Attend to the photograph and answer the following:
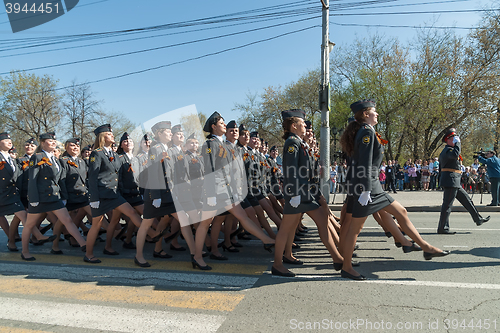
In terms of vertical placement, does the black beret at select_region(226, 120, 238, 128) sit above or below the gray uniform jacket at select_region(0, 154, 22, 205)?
above

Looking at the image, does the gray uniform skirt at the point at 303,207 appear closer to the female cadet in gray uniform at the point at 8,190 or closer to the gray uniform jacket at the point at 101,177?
the gray uniform jacket at the point at 101,177

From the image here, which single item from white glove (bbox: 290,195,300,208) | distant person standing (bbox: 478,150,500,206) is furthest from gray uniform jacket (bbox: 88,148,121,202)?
distant person standing (bbox: 478,150,500,206)

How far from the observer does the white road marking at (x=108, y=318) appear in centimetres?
297

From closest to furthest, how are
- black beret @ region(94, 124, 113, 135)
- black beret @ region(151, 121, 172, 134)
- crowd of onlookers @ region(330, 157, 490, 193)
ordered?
1. black beret @ region(151, 121, 172, 134)
2. black beret @ region(94, 124, 113, 135)
3. crowd of onlookers @ region(330, 157, 490, 193)

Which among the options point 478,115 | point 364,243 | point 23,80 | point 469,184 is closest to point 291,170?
point 364,243

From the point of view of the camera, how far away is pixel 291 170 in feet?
13.6

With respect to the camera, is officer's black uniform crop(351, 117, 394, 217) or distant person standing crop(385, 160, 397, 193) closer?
officer's black uniform crop(351, 117, 394, 217)

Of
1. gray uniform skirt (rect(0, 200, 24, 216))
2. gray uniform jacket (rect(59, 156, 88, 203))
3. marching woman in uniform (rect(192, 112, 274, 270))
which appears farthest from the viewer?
gray uniform jacket (rect(59, 156, 88, 203))

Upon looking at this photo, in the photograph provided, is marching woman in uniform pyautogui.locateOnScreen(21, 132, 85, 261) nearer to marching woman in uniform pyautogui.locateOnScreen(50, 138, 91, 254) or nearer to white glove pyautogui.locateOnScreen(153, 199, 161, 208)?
marching woman in uniform pyautogui.locateOnScreen(50, 138, 91, 254)

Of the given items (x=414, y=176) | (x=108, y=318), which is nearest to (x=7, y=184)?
(x=108, y=318)

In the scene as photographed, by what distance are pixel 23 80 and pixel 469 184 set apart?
40.1 m

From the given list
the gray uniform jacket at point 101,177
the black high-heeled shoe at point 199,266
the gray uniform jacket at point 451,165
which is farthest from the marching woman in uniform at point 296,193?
the gray uniform jacket at point 451,165

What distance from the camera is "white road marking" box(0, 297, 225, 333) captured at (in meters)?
2.97

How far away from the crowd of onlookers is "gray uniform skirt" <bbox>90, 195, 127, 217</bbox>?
46.0ft
